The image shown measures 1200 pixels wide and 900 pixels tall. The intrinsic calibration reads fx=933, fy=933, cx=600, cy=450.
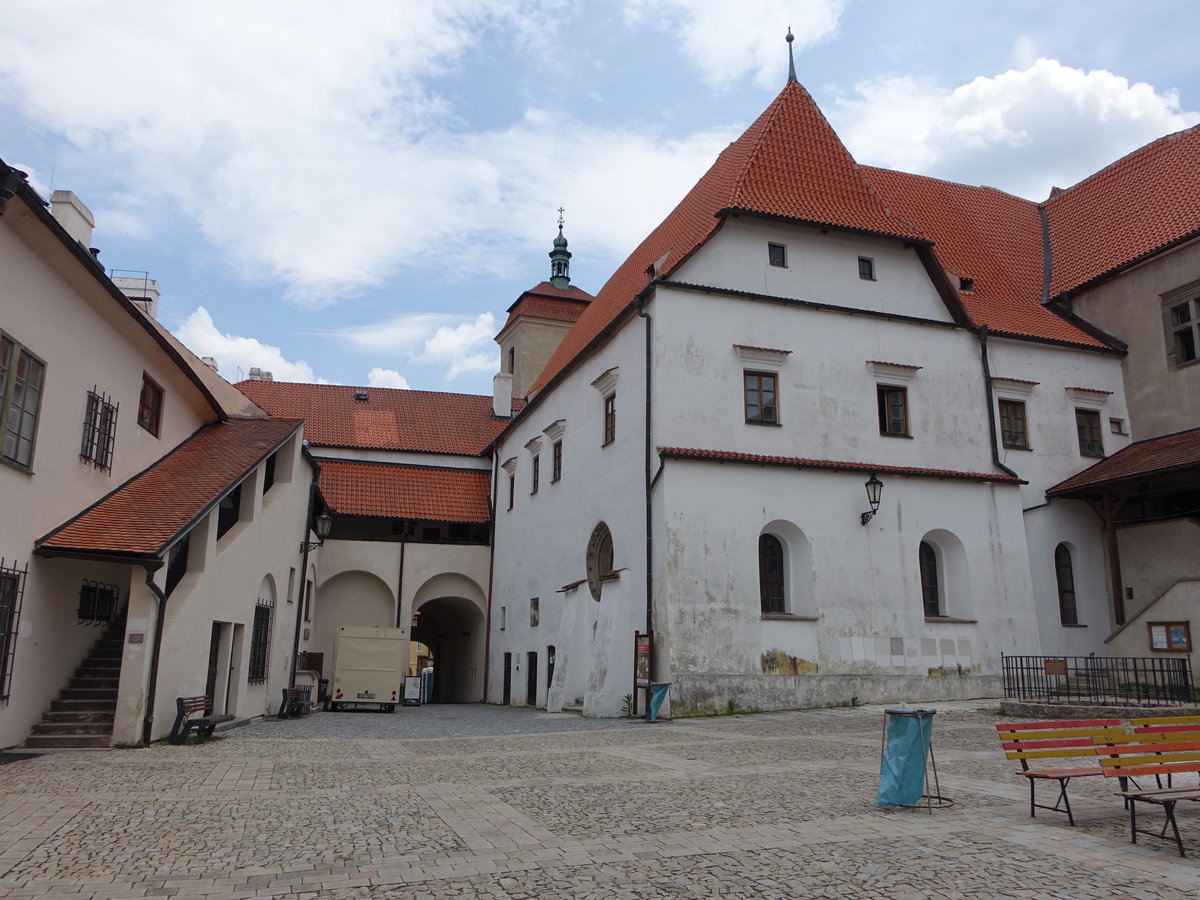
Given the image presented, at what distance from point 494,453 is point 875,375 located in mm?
16301

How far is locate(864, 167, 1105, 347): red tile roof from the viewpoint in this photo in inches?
942

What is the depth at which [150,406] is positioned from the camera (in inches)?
660

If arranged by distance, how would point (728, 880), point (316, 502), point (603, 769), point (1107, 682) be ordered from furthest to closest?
point (316, 502) < point (1107, 682) < point (603, 769) < point (728, 880)

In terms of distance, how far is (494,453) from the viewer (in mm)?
33906

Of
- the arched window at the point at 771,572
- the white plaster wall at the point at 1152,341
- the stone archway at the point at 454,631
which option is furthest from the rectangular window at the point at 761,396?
the stone archway at the point at 454,631

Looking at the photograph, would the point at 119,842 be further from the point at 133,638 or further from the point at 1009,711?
the point at 1009,711

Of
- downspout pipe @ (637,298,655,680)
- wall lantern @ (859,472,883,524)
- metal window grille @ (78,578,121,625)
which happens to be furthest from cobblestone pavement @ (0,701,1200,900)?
wall lantern @ (859,472,883,524)

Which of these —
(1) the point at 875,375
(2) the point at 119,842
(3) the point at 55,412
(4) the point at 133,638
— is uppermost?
(1) the point at 875,375

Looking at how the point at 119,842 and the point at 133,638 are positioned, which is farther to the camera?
the point at 133,638

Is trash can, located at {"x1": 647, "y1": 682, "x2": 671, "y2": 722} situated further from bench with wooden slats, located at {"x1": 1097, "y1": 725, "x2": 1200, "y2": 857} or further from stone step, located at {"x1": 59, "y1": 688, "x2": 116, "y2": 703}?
bench with wooden slats, located at {"x1": 1097, "y1": 725, "x2": 1200, "y2": 857}

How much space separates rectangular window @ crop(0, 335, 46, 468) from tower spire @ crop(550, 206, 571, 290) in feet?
131

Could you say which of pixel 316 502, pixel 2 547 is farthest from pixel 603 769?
pixel 316 502

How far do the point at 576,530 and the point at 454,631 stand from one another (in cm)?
1342

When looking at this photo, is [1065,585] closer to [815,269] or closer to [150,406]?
[815,269]
